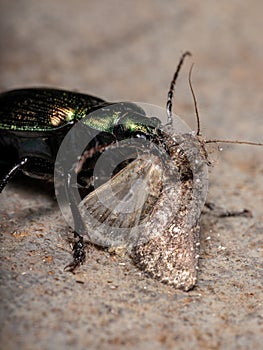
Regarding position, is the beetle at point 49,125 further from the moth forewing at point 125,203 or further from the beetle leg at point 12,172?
the moth forewing at point 125,203

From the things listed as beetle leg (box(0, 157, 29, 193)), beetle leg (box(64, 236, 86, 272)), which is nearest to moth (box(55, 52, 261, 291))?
beetle leg (box(64, 236, 86, 272))

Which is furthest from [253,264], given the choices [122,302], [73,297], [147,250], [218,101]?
[218,101]

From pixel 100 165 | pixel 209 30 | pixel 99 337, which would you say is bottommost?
pixel 99 337

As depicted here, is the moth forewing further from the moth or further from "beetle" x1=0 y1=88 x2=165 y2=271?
"beetle" x1=0 y1=88 x2=165 y2=271

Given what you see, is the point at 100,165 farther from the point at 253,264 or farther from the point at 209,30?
the point at 209,30

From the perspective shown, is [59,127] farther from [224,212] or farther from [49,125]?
[224,212]

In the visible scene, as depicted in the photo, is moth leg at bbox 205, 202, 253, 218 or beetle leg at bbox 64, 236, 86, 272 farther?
moth leg at bbox 205, 202, 253, 218

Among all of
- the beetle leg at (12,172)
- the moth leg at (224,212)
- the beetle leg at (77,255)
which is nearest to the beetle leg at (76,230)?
the beetle leg at (77,255)
